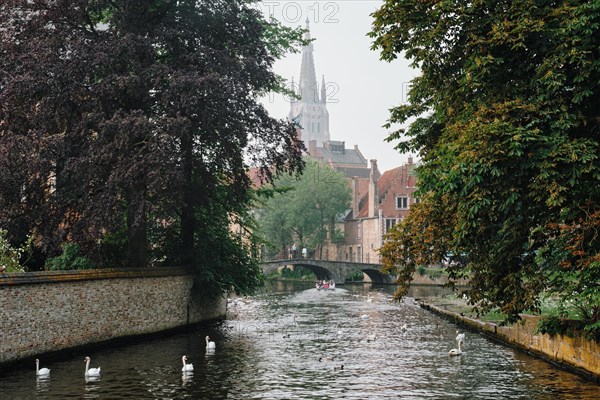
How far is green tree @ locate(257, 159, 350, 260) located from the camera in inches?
3696

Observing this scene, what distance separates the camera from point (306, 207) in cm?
9419

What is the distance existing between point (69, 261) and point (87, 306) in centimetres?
388

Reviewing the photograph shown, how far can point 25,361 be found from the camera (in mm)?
22984

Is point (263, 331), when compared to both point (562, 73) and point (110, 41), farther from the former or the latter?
point (562, 73)

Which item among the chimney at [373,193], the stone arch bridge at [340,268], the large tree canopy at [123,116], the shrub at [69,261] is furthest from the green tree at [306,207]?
the shrub at [69,261]

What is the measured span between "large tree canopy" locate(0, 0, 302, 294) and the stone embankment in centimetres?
1216

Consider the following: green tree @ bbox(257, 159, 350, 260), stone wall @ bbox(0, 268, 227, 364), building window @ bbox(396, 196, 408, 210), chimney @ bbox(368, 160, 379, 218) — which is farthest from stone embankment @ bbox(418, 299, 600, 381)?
green tree @ bbox(257, 159, 350, 260)

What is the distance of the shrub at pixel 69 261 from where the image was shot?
1175 inches

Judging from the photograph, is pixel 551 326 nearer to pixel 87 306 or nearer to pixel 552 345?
pixel 552 345

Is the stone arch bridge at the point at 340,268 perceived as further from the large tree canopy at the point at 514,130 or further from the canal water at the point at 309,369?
the large tree canopy at the point at 514,130

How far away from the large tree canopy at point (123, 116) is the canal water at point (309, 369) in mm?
5808

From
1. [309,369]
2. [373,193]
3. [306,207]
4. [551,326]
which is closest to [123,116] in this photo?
[309,369]

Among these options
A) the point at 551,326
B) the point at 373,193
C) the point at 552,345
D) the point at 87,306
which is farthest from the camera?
the point at 373,193

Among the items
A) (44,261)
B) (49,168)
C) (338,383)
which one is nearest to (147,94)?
(49,168)
